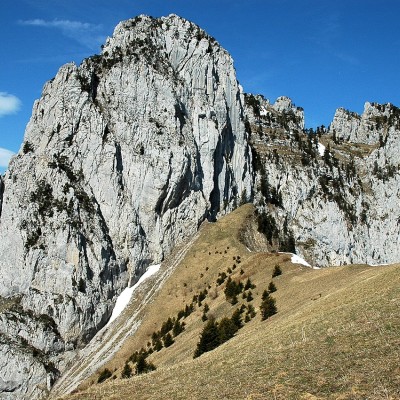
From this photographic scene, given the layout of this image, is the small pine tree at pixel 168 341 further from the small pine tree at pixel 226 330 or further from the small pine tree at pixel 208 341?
the small pine tree at pixel 208 341

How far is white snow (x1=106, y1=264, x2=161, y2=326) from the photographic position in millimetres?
98562

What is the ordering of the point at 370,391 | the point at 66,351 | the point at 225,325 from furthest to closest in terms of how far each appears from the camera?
the point at 66,351, the point at 225,325, the point at 370,391

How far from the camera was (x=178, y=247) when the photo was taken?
111m

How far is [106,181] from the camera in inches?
4424

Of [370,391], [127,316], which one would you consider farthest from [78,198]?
[370,391]

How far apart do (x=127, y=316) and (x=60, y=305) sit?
13612 millimetres

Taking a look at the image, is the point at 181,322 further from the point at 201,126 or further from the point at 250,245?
the point at 201,126

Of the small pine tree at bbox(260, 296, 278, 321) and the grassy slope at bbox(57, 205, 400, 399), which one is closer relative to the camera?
the grassy slope at bbox(57, 205, 400, 399)

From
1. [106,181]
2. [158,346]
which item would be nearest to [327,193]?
[106,181]

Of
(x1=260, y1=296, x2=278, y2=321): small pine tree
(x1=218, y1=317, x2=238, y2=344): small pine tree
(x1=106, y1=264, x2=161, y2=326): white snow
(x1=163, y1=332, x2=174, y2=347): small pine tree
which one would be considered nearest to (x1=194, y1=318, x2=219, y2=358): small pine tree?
(x1=218, y1=317, x2=238, y2=344): small pine tree

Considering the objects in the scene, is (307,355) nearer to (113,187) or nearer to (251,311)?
(251,311)

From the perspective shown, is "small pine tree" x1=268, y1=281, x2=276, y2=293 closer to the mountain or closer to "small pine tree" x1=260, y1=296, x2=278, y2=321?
"small pine tree" x1=260, y1=296, x2=278, y2=321

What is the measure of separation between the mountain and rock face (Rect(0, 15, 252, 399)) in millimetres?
274

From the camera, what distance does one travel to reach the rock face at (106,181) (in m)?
93.8
